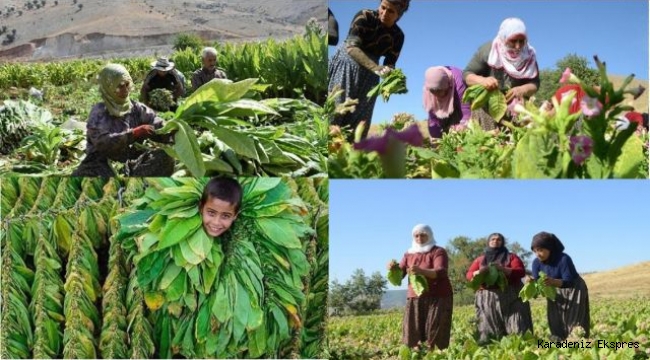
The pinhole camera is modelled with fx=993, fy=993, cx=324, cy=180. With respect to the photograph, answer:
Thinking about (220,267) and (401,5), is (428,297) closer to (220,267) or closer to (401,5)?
(220,267)

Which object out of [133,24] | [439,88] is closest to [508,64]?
[439,88]

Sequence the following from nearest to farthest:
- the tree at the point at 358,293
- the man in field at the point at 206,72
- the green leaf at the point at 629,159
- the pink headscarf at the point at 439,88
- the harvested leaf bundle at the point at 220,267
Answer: the green leaf at the point at 629,159
the harvested leaf bundle at the point at 220,267
the tree at the point at 358,293
the pink headscarf at the point at 439,88
the man in field at the point at 206,72

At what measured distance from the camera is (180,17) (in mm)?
5012

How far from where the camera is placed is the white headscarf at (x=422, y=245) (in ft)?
13.9

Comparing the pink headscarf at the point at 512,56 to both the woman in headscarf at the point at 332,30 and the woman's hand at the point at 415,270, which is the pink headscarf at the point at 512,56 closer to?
the woman in headscarf at the point at 332,30

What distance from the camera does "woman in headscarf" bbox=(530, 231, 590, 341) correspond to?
4203 millimetres

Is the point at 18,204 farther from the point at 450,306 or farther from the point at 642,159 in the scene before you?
the point at 642,159

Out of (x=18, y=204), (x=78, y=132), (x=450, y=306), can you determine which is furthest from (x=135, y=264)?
(x=450, y=306)

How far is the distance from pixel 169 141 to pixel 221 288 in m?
0.68

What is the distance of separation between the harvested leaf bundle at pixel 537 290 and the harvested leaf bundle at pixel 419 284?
16.0 inches

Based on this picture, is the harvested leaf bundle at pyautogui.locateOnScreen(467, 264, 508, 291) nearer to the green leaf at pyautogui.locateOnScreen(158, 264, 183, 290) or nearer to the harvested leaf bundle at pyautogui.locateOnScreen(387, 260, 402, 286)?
the harvested leaf bundle at pyautogui.locateOnScreen(387, 260, 402, 286)

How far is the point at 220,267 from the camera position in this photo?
13.7 ft

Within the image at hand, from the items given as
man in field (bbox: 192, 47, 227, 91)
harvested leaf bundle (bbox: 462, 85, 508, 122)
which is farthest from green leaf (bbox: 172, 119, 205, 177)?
harvested leaf bundle (bbox: 462, 85, 508, 122)

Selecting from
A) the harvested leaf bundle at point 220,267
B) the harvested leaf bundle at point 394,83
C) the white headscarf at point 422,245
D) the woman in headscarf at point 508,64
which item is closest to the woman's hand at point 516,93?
the woman in headscarf at point 508,64
